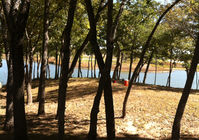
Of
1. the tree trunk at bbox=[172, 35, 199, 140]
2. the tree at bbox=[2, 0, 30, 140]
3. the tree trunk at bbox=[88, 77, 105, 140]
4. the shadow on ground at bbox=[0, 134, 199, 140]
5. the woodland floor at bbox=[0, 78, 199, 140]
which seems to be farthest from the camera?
the woodland floor at bbox=[0, 78, 199, 140]

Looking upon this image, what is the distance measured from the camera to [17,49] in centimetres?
431

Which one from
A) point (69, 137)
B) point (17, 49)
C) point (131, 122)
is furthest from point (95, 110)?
point (131, 122)

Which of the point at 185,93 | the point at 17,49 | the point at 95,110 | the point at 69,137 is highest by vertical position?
the point at 17,49

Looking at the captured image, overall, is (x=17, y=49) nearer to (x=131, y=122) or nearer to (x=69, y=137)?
(x=69, y=137)

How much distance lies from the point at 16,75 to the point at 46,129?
346 cm

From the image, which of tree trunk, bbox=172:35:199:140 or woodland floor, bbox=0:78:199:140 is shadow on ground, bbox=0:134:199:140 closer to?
woodland floor, bbox=0:78:199:140

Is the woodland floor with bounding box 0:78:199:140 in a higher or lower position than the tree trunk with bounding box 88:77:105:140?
lower

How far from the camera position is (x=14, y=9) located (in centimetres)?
456

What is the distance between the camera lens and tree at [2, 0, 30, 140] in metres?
4.23

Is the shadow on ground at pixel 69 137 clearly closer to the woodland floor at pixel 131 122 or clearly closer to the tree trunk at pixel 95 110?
the woodland floor at pixel 131 122

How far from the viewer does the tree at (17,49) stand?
423 cm

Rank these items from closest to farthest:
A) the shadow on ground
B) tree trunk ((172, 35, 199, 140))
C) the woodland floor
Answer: tree trunk ((172, 35, 199, 140)) → the shadow on ground → the woodland floor

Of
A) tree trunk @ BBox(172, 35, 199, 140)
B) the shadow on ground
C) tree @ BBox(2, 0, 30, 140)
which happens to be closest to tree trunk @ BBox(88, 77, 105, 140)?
the shadow on ground

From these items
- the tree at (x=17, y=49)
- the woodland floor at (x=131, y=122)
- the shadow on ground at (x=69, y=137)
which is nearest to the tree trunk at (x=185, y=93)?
the woodland floor at (x=131, y=122)
